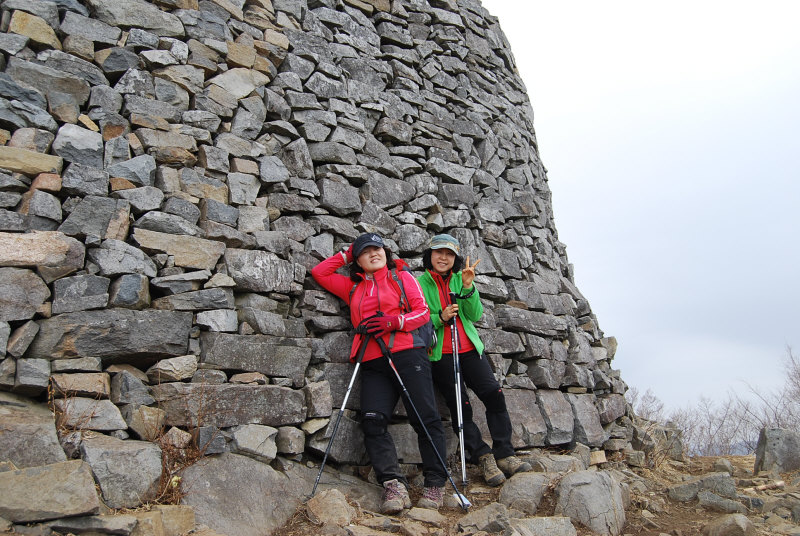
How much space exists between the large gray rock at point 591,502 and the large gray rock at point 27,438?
3.69m

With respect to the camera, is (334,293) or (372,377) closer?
(372,377)

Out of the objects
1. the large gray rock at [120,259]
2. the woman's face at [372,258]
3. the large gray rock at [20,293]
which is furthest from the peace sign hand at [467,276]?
the large gray rock at [20,293]

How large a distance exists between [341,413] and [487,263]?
2.99 metres

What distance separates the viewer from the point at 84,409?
159 inches

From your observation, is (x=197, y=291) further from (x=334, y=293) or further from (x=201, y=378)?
(x=334, y=293)

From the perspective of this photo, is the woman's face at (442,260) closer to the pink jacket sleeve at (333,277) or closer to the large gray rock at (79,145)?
the pink jacket sleeve at (333,277)

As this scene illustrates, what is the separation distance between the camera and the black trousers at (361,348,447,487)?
15.9 feet

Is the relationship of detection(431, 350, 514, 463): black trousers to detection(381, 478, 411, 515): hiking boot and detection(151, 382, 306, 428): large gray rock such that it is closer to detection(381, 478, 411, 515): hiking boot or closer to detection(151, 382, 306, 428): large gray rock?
detection(381, 478, 411, 515): hiking boot

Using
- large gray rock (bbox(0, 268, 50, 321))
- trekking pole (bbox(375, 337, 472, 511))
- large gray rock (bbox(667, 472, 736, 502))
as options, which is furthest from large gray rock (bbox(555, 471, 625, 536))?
large gray rock (bbox(0, 268, 50, 321))

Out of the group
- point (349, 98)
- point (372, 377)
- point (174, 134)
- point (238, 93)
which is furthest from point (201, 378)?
point (349, 98)

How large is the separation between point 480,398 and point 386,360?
3.69ft

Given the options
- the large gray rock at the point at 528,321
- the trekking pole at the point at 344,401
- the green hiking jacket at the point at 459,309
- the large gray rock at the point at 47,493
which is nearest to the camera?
the large gray rock at the point at 47,493

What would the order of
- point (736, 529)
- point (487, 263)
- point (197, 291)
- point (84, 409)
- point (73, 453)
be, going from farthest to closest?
1. point (487, 263)
2. point (197, 291)
3. point (736, 529)
4. point (84, 409)
5. point (73, 453)

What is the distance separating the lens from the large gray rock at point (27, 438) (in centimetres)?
356
